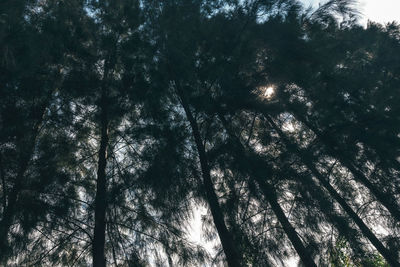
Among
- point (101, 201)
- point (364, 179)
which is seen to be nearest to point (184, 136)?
point (101, 201)

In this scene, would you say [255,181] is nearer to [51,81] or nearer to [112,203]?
[112,203]

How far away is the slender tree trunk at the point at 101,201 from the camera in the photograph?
14.5ft

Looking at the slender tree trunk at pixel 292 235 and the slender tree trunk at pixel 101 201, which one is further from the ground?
the slender tree trunk at pixel 101 201

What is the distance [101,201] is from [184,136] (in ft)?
6.63

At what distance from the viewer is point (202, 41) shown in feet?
20.1

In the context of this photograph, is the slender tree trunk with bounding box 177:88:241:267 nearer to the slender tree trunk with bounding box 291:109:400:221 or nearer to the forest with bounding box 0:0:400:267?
the forest with bounding box 0:0:400:267

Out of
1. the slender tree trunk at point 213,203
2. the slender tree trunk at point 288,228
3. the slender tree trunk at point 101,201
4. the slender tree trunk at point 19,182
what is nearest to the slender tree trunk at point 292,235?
the slender tree trunk at point 288,228

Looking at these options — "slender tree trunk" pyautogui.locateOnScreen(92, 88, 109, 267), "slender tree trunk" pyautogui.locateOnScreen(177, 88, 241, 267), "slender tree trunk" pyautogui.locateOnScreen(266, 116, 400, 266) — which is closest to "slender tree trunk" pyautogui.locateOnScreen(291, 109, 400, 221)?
"slender tree trunk" pyautogui.locateOnScreen(266, 116, 400, 266)

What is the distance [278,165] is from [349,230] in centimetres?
166

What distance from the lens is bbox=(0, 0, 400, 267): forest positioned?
4.93 meters

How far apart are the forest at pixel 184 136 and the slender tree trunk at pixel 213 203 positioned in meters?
0.02

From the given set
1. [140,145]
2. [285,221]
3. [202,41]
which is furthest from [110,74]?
[285,221]

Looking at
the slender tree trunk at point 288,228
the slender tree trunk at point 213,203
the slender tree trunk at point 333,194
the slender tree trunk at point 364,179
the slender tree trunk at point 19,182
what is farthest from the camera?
the slender tree trunk at point 364,179

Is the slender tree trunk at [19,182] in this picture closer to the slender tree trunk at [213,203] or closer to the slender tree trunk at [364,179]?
the slender tree trunk at [213,203]
